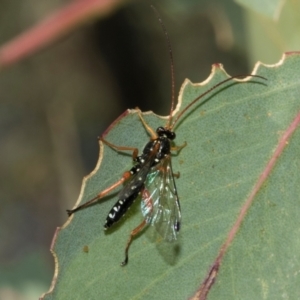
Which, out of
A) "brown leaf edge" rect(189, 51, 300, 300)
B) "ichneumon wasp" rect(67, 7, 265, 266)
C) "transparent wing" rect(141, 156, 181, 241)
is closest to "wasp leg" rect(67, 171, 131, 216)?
"ichneumon wasp" rect(67, 7, 265, 266)

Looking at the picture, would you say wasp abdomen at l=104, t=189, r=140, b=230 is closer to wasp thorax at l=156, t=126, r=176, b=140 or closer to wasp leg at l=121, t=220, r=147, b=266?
wasp leg at l=121, t=220, r=147, b=266

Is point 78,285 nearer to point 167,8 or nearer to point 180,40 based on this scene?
point 167,8

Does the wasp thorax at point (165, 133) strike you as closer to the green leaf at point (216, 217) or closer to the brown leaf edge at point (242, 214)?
the green leaf at point (216, 217)

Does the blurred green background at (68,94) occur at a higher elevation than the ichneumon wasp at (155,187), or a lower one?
higher

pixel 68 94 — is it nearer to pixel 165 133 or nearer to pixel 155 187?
pixel 155 187

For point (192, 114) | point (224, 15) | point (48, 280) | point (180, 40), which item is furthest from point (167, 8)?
point (48, 280)

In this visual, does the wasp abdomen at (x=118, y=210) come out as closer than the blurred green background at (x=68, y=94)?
Yes

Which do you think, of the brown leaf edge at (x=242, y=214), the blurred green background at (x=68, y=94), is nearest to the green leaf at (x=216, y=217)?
the brown leaf edge at (x=242, y=214)
